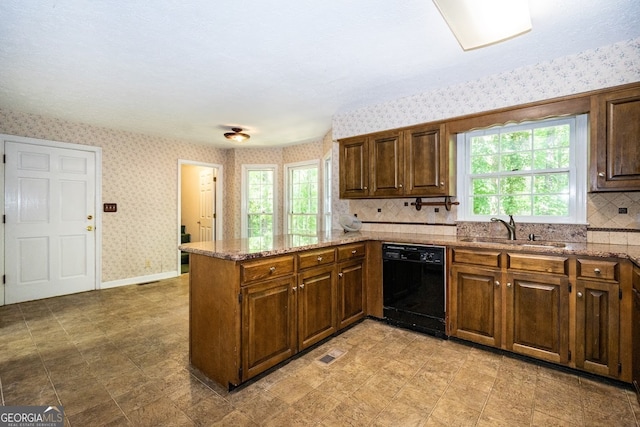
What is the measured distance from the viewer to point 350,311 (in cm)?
304

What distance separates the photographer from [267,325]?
85.4 inches

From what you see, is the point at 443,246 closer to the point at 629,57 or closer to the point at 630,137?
the point at 630,137

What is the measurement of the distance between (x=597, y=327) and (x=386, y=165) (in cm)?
219

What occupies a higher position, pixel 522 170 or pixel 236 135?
pixel 236 135

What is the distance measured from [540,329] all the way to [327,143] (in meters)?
3.73

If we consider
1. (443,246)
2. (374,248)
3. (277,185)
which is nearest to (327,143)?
(277,185)

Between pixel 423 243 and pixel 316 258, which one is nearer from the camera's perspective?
pixel 316 258

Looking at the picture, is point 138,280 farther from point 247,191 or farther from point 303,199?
point 303,199

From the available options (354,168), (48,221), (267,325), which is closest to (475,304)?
(267,325)

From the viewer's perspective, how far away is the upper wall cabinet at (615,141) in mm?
2170

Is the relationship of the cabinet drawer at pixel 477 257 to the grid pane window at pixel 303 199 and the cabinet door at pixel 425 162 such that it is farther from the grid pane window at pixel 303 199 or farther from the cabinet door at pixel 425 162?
the grid pane window at pixel 303 199

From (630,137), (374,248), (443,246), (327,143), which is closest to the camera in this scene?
(630,137)

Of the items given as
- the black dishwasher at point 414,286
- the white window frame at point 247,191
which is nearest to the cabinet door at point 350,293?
the black dishwasher at point 414,286

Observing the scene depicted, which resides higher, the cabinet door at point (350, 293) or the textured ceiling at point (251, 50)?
the textured ceiling at point (251, 50)
